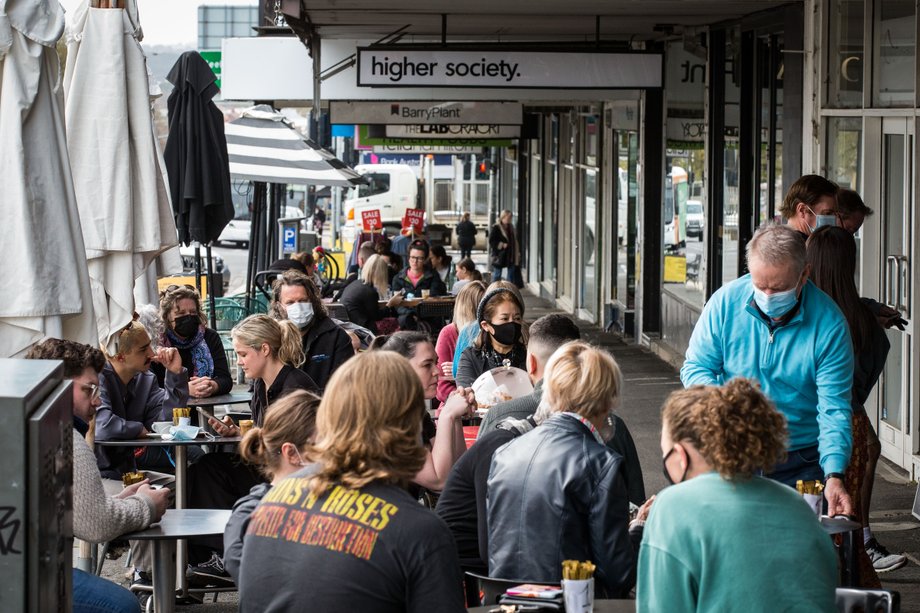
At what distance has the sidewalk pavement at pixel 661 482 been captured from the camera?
7.31m

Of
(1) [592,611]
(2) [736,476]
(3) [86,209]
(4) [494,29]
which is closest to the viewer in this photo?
(2) [736,476]

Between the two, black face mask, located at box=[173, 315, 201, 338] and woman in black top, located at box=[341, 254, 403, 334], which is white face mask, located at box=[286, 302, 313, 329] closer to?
black face mask, located at box=[173, 315, 201, 338]

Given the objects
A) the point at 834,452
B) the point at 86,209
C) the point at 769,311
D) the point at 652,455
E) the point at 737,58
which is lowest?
the point at 652,455

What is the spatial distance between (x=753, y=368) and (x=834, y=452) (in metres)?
0.51

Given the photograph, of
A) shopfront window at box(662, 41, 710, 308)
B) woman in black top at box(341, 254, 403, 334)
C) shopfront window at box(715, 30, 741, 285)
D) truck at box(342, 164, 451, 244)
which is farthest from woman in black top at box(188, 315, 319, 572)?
truck at box(342, 164, 451, 244)

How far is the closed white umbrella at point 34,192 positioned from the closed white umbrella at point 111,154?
0.80 meters

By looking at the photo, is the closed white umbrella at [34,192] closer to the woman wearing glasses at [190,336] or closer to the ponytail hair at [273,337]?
the ponytail hair at [273,337]

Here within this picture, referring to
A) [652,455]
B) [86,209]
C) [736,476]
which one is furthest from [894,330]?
[736,476]

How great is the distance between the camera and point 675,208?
16859 millimetres

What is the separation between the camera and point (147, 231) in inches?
257

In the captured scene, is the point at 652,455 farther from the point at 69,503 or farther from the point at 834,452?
the point at 69,503

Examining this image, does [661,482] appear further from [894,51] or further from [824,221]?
[894,51]

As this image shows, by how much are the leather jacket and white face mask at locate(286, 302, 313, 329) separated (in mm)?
4100

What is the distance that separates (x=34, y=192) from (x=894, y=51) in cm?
697
